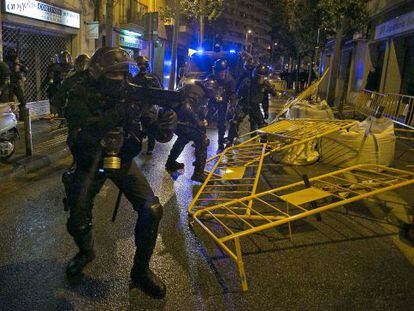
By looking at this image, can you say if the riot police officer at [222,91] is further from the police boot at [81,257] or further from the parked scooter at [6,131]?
the police boot at [81,257]

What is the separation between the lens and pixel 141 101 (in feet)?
9.67

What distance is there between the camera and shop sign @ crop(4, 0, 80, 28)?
10.3 meters

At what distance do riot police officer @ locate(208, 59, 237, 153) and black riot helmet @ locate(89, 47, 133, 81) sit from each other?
5.07 meters

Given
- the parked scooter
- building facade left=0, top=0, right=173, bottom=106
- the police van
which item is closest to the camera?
the parked scooter

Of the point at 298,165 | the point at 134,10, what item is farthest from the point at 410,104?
the point at 134,10

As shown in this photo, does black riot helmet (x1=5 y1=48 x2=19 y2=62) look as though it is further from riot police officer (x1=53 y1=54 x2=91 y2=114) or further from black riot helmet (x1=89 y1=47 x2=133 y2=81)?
black riot helmet (x1=89 y1=47 x2=133 y2=81)

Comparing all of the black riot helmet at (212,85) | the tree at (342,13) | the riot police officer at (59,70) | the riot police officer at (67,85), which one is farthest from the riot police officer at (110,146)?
the tree at (342,13)

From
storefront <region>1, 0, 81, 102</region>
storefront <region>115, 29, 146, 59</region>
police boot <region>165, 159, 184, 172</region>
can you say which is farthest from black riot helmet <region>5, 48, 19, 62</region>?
storefront <region>115, 29, 146, 59</region>

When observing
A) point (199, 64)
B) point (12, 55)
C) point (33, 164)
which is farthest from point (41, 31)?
point (33, 164)

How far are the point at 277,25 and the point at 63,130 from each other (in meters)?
33.3

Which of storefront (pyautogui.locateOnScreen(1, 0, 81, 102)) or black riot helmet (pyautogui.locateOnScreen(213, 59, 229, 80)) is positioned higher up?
storefront (pyautogui.locateOnScreen(1, 0, 81, 102))

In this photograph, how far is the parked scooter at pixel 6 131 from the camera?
20.8 ft

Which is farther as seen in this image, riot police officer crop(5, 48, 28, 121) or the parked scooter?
riot police officer crop(5, 48, 28, 121)

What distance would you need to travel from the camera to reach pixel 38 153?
730cm
